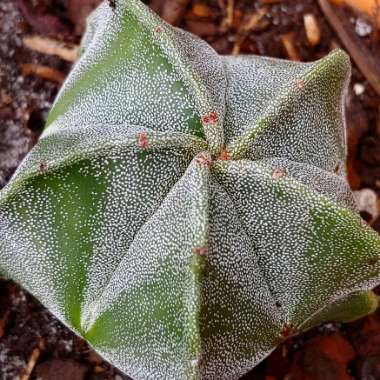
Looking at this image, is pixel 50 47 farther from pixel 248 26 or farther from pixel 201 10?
pixel 248 26

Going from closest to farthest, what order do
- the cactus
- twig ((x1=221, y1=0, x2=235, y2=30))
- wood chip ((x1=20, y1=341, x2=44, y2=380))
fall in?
the cactus < wood chip ((x1=20, y1=341, x2=44, y2=380)) < twig ((x1=221, y1=0, x2=235, y2=30))

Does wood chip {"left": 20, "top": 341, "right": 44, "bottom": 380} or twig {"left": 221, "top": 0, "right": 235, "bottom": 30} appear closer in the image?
wood chip {"left": 20, "top": 341, "right": 44, "bottom": 380}

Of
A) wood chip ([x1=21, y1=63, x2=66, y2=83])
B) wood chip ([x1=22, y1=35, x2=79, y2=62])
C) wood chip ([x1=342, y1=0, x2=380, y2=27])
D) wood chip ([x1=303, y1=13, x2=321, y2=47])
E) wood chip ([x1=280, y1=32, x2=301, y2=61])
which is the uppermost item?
wood chip ([x1=342, y1=0, x2=380, y2=27])

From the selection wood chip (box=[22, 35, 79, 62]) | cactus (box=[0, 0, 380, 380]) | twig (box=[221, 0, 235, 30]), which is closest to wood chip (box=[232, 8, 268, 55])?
twig (box=[221, 0, 235, 30])

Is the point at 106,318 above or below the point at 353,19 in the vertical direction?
below

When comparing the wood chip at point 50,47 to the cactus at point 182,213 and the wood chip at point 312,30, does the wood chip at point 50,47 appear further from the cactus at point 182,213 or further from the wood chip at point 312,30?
the wood chip at point 312,30

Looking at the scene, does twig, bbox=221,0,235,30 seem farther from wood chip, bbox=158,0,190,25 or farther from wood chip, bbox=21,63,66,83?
wood chip, bbox=21,63,66,83

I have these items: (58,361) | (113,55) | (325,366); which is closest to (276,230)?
(113,55)

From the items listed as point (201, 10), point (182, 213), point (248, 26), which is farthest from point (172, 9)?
point (182, 213)

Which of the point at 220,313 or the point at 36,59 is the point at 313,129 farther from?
the point at 36,59
